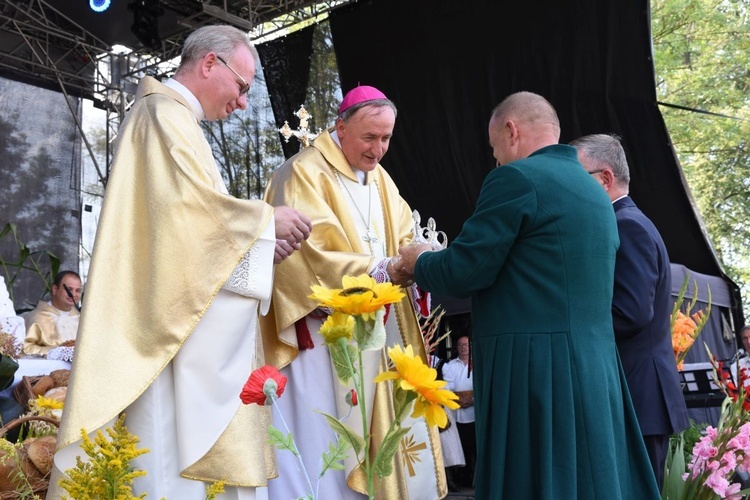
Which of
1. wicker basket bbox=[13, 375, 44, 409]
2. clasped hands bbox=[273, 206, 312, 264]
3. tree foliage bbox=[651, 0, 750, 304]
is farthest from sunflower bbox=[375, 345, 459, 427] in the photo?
tree foliage bbox=[651, 0, 750, 304]

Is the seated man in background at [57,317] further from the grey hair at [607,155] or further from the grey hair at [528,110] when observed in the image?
the grey hair at [528,110]

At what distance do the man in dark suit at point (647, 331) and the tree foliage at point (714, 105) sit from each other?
54.6 feet

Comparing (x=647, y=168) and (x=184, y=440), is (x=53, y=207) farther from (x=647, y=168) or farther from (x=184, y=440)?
(x=184, y=440)

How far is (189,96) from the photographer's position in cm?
304

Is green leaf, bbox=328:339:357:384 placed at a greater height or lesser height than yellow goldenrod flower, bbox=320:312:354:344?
lesser

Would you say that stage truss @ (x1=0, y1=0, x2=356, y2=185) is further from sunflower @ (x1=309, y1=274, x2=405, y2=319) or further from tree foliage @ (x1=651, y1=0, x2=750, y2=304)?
tree foliage @ (x1=651, y1=0, x2=750, y2=304)

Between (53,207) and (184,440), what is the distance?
10.5 m

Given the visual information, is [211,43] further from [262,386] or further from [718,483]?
[718,483]

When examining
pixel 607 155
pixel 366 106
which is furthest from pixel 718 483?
pixel 366 106

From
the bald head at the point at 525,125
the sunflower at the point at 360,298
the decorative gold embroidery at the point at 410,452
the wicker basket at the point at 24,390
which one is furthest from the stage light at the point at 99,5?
the sunflower at the point at 360,298

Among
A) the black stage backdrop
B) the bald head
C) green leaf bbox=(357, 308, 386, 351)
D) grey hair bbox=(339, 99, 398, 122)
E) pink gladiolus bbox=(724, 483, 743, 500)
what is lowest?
pink gladiolus bbox=(724, 483, 743, 500)

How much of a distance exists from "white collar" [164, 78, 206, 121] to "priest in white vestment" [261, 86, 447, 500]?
2.11ft

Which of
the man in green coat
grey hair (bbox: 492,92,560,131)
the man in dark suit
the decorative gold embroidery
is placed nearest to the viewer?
the man in green coat

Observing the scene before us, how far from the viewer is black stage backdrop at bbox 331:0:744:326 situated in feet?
26.3
